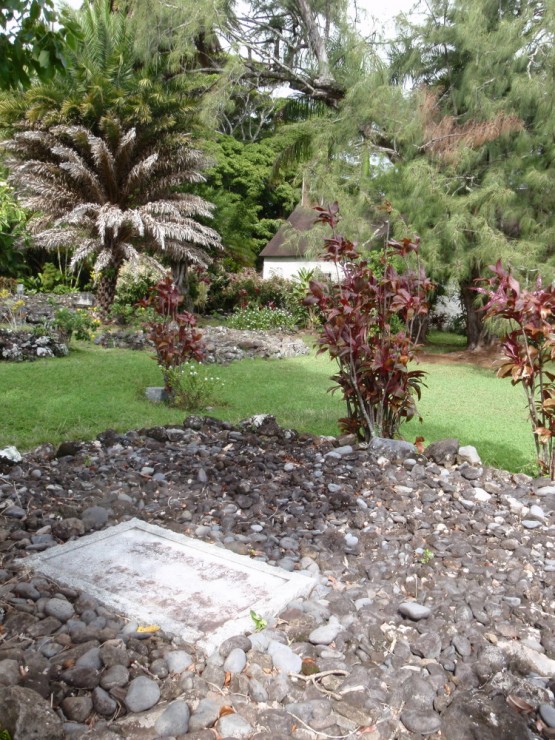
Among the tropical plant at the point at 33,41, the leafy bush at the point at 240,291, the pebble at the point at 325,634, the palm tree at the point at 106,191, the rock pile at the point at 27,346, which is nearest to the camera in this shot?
the pebble at the point at 325,634

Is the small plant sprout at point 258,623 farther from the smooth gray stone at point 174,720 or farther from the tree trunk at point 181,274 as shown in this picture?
the tree trunk at point 181,274

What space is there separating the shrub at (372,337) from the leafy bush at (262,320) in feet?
33.5

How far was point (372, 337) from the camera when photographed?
460 centimetres

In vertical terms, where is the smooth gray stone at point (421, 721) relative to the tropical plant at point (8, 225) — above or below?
below

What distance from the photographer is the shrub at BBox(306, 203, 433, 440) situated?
168 inches

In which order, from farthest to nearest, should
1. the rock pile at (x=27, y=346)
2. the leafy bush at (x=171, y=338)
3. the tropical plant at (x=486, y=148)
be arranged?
1. the tropical plant at (x=486, y=148)
2. the rock pile at (x=27, y=346)
3. the leafy bush at (x=171, y=338)

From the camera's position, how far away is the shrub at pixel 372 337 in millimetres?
4258

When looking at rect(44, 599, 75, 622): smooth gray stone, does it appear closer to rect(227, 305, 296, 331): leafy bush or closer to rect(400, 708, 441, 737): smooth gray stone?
rect(400, 708, 441, 737): smooth gray stone

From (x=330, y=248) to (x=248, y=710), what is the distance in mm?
3281

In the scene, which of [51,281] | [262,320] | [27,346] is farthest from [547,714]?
[51,281]

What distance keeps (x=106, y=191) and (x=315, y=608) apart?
14.1 m

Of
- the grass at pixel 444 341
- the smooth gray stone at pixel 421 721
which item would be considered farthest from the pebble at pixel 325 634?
the grass at pixel 444 341

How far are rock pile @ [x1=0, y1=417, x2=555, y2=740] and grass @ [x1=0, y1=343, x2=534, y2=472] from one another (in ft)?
3.93

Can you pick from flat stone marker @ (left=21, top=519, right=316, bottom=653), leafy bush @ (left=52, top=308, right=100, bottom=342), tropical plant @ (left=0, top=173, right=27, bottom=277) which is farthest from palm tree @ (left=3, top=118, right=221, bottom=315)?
flat stone marker @ (left=21, top=519, right=316, bottom=653)
